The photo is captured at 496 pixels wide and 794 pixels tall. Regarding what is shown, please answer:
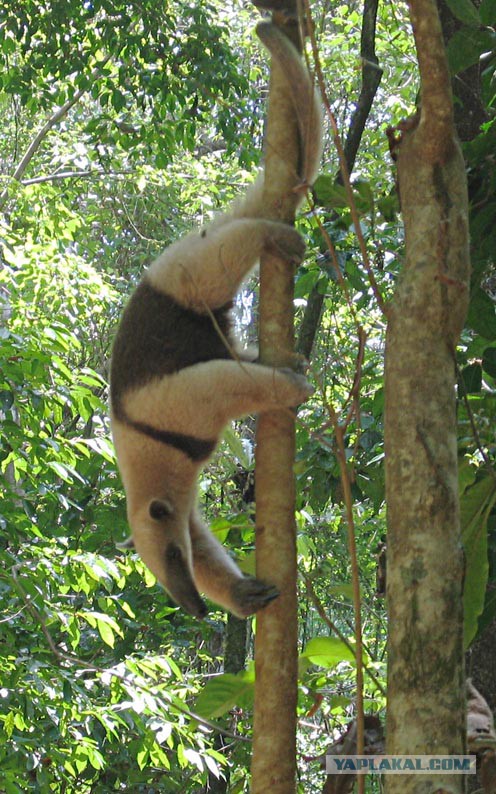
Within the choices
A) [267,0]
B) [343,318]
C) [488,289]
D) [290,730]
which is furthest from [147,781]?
[267,0]

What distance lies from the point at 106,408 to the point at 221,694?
220 cm

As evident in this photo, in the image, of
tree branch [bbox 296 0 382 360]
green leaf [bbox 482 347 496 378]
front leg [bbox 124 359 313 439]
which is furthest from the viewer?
tree branch [bbox 296 0 382 360]

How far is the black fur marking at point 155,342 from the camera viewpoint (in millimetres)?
3033

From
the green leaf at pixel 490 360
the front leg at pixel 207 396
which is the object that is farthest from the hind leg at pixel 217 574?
the green leaf at pixel 490 360

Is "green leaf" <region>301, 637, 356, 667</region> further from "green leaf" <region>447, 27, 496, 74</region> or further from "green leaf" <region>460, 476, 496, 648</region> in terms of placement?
"green leaf" <region>447, 27, 496, 74</region>

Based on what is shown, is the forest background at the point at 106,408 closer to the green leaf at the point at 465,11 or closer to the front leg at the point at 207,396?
the green leaf at the point at 465,11

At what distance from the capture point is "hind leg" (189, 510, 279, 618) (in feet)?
9.10

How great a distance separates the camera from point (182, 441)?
3.04m

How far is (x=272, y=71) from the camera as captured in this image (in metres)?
2.81

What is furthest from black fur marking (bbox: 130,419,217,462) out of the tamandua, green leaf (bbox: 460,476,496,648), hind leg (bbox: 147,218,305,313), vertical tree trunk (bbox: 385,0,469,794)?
vertical tree trunk (bbox: 385,0,469,794)

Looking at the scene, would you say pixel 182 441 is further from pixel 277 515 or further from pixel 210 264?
pixel 277 515

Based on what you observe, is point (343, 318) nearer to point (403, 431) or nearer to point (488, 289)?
point (488, 289)

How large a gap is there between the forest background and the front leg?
0.67 feet

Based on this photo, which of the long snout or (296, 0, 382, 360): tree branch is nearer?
the long snout
